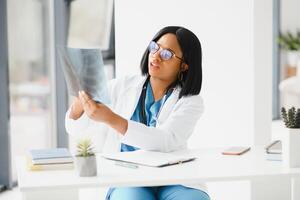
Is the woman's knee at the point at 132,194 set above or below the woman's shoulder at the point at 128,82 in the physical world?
below

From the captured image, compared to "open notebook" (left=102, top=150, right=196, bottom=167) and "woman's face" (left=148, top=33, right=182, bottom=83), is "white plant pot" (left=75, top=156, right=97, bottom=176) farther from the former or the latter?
"woman's face" (left=148, top=33, right=182, bottom=83)

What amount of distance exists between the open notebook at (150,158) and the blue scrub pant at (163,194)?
0.11 meters

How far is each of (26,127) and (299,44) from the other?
16.2ft

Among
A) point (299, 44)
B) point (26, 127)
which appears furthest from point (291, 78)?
point (26, 127)

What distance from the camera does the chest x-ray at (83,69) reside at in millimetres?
1927

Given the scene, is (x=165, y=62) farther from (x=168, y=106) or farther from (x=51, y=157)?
(x=51, y=157)

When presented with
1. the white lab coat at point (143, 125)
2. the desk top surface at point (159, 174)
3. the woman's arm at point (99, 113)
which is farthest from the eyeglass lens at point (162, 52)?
the desk top surface at point (159, 174)

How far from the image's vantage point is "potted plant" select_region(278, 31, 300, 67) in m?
8.30

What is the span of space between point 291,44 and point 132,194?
6.79m

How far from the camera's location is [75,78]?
196 centimetres

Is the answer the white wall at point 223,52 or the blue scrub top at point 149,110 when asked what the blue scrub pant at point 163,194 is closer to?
the blue scrub top at point 149,110

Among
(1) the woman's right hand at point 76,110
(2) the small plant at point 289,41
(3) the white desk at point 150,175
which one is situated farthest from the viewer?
(2) the small plant at point 289,41

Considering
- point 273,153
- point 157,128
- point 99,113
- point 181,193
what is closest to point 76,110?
point 99,113

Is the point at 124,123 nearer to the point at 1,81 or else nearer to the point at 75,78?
the point at 75,78
